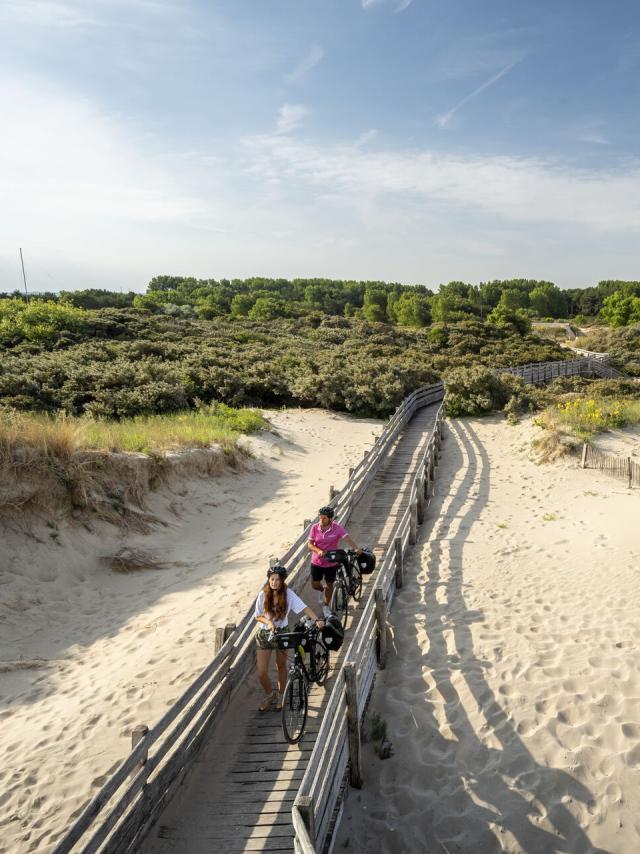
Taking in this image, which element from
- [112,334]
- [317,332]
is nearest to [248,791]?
[112,334]

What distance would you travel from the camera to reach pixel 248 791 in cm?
553

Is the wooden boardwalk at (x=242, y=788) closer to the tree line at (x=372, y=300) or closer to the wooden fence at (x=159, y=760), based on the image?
the wooden fence at (x=159, y=760)

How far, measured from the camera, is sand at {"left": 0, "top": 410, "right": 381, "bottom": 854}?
19.8 feet

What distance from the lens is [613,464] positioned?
16.6 metres

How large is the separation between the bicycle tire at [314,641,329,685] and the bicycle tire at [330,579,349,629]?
148cm

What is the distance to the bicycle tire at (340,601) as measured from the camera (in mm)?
8672

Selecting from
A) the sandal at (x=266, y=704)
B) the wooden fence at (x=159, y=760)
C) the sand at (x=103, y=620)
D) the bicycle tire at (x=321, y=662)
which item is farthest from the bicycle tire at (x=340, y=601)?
the sandal at (x=266, y=704)

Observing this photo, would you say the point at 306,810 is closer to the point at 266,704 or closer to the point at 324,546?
the point at 266,704

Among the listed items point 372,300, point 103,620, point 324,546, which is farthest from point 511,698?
point 372,300

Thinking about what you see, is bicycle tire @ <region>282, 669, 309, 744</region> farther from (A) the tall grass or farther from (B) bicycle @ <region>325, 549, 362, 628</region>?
(A) the tall grass

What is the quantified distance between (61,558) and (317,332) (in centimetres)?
4694

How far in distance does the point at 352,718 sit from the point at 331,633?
3.38ft

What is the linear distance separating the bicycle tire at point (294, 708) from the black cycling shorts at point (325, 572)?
6.95ft

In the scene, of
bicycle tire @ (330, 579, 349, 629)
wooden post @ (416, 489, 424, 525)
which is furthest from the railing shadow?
wooden post @ (416, 489, 424, 525)
